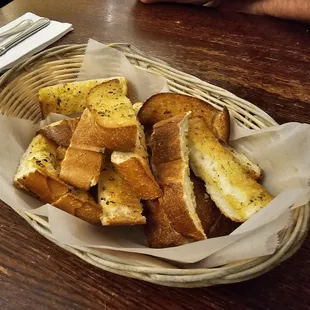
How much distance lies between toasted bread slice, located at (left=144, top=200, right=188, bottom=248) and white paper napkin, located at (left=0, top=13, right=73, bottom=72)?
22.2 inches

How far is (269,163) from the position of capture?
876 millimetres

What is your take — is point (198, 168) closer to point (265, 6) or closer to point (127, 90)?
point (127, 90)

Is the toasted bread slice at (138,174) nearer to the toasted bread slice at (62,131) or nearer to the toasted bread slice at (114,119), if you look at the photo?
the toasted bread slice at (114,119)

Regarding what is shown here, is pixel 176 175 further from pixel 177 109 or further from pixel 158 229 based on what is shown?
pixel 177 109

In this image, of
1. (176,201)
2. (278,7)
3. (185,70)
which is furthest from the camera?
(278,7)

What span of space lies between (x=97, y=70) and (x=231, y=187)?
0.44 metres

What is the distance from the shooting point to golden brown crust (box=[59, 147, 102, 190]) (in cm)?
77

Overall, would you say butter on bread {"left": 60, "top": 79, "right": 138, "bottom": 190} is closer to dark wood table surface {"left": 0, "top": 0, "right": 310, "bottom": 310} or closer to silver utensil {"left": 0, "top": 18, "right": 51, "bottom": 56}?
dark wood table surface {"left": 0, "top": 0, "right": 310, "bottom": 310}

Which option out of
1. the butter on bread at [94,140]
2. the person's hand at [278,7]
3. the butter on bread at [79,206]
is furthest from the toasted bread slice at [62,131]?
the person's hand at [278,7]

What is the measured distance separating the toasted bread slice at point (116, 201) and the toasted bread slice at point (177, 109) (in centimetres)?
15

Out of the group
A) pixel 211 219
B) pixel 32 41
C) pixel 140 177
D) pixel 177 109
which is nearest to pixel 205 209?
pixel 211 219

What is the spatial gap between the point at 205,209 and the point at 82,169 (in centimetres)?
21

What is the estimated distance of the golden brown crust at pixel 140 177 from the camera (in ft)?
2.44

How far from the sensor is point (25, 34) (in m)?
1.23
